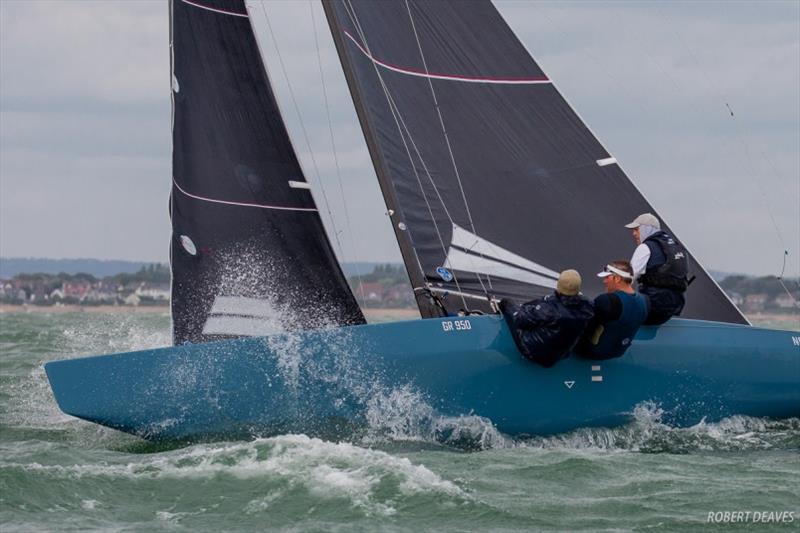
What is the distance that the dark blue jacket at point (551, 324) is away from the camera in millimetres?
8023

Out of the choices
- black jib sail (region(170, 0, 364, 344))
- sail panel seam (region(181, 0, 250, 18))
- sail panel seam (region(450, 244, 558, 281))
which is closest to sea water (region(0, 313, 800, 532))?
sail panel seam (region(450, 244, 558, 281))

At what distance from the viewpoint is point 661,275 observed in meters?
8.60

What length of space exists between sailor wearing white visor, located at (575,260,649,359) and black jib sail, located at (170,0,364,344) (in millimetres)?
1943

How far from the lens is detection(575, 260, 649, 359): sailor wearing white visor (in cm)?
818

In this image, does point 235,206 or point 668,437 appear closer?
point 668,437

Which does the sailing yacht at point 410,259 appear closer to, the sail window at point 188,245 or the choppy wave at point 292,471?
the sail window at point 188,245

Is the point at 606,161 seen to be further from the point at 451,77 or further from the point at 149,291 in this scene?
the point at 149,291

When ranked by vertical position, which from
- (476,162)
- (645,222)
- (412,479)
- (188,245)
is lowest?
(412,479)

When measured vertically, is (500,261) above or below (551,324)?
above

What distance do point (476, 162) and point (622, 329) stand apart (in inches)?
67.1

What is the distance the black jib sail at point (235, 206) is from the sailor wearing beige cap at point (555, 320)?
1846mm

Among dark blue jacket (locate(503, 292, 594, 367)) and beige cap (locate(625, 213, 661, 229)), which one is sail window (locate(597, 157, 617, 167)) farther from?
dark blue jacket (locate(503, 292, 594, 367))

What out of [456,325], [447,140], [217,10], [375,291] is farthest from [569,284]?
[375,291]

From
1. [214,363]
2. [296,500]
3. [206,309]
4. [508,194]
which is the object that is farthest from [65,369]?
[508,194]
